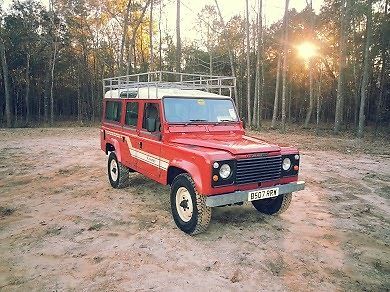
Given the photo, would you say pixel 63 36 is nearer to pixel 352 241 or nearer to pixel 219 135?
pixel 219 135

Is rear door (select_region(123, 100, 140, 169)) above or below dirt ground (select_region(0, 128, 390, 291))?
above

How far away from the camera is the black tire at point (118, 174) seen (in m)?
7.54

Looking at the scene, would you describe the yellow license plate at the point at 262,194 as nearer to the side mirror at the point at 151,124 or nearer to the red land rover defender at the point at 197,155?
the red land rover defender at the point at 197,155

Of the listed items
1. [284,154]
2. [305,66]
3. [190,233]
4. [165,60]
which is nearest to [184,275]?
[190,233]

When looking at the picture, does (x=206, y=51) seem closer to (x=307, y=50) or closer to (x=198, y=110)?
(x=307, y=50)

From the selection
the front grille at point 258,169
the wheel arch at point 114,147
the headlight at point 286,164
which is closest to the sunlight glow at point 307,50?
the wheel arch at point 114,147

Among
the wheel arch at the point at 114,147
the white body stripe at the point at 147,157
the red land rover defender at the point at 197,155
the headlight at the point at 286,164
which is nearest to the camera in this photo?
the red land rover defender at the point at 197,155

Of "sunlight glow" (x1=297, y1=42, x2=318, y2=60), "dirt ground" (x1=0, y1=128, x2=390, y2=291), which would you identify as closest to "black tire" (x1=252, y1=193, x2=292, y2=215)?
"dirt ground" (x1=0, y1=128, x2=390, y2=291)

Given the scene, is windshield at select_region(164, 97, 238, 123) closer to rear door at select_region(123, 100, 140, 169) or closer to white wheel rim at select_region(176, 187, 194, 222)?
rear door at select_region(123, 100, 140, 169)

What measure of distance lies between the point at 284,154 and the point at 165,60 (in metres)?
32.1

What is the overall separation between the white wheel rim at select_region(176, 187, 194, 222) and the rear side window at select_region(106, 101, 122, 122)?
121 inches

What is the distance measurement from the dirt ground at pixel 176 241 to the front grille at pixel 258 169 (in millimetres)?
953

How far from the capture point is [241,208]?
6352mm

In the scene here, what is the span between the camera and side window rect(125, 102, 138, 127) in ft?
21.9
